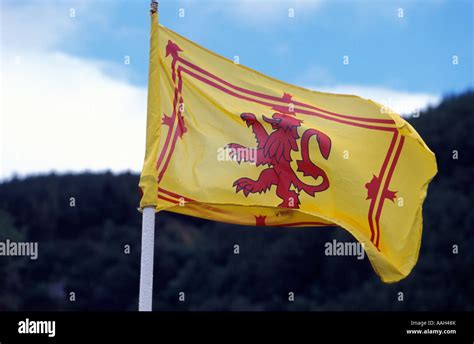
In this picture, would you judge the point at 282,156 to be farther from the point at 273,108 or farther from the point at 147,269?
the point at 147,269

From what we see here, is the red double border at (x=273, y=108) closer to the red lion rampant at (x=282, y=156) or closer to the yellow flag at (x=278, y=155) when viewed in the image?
the yellow flag at (x=278, y=155)

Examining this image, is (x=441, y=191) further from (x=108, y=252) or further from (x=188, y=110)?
(x=188, y=110)

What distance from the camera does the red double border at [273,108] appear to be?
49.6 ft

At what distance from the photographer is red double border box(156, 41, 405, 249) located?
15.1 m

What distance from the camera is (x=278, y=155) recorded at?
609 inches

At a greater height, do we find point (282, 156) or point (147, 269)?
point (282, 156)

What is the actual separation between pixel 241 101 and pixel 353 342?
148 inches

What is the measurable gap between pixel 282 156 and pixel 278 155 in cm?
6
